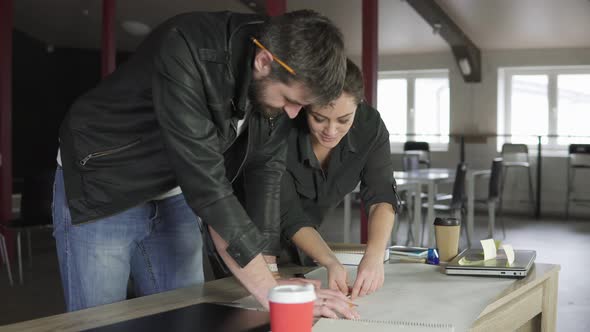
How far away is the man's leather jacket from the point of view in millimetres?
1398

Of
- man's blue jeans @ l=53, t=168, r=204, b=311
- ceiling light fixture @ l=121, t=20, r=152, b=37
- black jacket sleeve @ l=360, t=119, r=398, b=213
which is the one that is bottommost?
man's blue jeans @ l=53, t=168, r=204, b=311

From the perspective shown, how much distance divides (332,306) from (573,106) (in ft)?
31.2

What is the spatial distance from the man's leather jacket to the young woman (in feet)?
0.49

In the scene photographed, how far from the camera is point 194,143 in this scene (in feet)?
4.56

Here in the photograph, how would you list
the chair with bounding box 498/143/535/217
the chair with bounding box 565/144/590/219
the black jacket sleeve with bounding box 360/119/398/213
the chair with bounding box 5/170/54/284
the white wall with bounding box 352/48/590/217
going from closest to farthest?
the black jacket sleeve with bounding box 360/119/398/213 < the chair with bounding box 5/170/54/284 < the chair with bounding box 565/144/590/219 < the chair with bounding box 498/143/535/217 < the white wall with bounding box 352/48/590/217

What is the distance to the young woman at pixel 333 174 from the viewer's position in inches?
72.9

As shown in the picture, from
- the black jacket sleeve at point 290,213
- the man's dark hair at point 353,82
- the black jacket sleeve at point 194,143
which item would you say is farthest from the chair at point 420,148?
the black jacket sleeve at point 194,143

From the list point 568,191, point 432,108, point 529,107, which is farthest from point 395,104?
point 568,191

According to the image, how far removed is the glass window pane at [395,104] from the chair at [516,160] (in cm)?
179

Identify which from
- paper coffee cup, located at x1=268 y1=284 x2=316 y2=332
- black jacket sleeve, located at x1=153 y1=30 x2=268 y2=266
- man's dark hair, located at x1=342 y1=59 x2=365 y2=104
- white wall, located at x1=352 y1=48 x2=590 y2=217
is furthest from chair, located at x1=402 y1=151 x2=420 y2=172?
paper coffee cup, located at x1=268 y1=284 x2=316 y2=332

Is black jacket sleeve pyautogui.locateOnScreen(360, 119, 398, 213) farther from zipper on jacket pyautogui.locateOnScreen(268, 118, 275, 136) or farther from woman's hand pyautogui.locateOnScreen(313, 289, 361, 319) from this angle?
woman's hand pyautogui.locateOnScreen(313, 289, 361, 319)

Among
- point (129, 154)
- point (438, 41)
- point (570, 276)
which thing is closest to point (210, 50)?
point (129, 154)

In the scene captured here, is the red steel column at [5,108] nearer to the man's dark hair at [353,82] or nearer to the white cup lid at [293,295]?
the man's dark hair at [353,82]

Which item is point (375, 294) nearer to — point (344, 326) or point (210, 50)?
point (344, 326)
